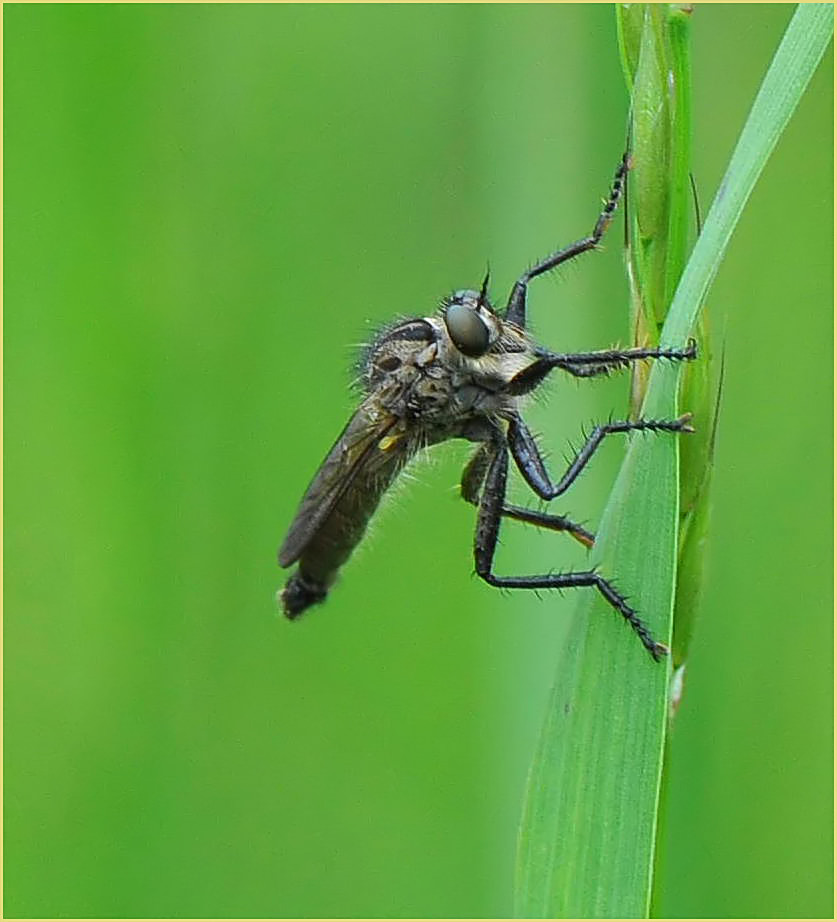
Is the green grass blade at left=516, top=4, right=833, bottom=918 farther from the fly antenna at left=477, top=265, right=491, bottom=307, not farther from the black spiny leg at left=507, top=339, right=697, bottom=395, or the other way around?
the fly antenna at left=477, top=265, right=491, bottom=307

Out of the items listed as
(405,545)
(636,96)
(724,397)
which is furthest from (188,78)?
(636,96)

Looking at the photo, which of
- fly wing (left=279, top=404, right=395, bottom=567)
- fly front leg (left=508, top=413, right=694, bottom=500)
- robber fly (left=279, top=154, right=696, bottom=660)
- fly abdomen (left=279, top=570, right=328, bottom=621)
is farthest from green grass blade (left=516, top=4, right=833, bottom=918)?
fly abdomen (left=279, top=570, right=328, bottom=621)

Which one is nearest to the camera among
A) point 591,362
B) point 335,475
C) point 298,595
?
point 591,362

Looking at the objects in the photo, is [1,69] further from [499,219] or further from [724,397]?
[724,397]

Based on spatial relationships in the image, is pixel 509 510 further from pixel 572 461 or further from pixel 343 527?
pixel 343 527

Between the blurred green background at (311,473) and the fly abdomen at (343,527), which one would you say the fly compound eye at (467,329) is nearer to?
the blurred green background at (311,473)

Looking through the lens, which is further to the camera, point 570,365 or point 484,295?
point 484,295

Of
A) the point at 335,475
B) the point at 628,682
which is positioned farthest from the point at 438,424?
the point at 628,682
